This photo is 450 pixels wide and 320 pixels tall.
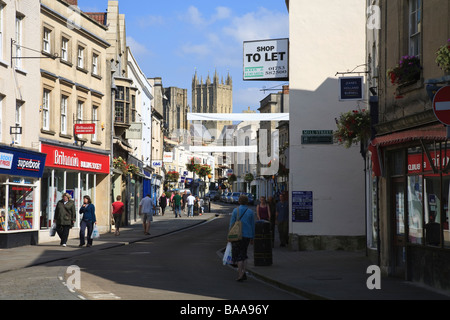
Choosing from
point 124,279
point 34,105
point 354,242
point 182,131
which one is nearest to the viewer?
point 124,279

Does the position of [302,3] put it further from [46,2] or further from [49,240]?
[49,240]

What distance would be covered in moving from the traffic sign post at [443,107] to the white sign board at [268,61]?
55.6ft

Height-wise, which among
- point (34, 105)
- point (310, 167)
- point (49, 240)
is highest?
point (34, 105)

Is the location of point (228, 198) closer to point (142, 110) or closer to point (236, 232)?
point (142, 110)

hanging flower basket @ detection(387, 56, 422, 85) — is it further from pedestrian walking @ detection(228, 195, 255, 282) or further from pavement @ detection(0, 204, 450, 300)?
pedestrian walking @ detection(228, 195, 255, 282)

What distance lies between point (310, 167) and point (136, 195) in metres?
25.3

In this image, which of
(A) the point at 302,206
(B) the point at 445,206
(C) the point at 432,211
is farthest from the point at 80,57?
(B) the point at 445,206

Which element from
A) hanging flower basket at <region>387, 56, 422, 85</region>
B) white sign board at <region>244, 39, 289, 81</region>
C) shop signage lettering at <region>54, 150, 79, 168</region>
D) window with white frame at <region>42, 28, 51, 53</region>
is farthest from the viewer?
shop signage lettering at <region>54, 150, 79, 168</region>

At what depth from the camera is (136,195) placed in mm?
47312

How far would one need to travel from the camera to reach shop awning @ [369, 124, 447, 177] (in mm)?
12539

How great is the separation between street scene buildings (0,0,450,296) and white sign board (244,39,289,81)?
10cm

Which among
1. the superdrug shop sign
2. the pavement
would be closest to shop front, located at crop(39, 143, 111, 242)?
the superdrug shop sign

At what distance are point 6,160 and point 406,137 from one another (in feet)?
48.7
